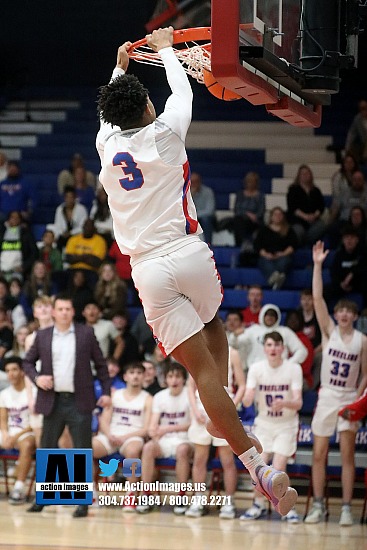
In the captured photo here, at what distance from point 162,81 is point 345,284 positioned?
6627mm

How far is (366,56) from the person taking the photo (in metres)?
17.4

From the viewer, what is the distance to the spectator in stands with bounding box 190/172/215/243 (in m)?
13.9

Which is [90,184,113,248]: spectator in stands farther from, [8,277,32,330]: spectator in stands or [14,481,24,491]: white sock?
[14,481,24,491]: white sock

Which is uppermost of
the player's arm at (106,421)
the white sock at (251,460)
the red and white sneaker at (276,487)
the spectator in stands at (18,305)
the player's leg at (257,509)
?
the white sock at (251,460)

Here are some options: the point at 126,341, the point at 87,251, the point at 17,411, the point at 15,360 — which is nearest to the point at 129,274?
the point at 87,251

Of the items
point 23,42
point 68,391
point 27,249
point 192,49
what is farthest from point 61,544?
point 23,42

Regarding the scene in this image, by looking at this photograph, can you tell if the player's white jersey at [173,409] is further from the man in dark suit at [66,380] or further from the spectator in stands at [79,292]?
the spectator in stands at [79,292]

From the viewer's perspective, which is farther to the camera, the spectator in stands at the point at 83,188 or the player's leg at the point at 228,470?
the spectator in stands at the point at 83,188

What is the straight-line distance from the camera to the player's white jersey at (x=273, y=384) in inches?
401

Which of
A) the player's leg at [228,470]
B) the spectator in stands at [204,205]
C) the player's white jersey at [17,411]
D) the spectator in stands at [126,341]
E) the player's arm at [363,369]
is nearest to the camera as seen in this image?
the player's arm at [363,369]

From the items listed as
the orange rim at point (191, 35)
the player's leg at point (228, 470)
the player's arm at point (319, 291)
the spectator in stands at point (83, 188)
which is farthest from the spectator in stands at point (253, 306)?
the orange rim at point (191, 35)

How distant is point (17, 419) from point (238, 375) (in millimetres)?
2515

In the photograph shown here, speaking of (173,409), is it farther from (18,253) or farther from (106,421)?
(18,253)

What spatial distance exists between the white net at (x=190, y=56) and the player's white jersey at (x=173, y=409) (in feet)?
17.1
